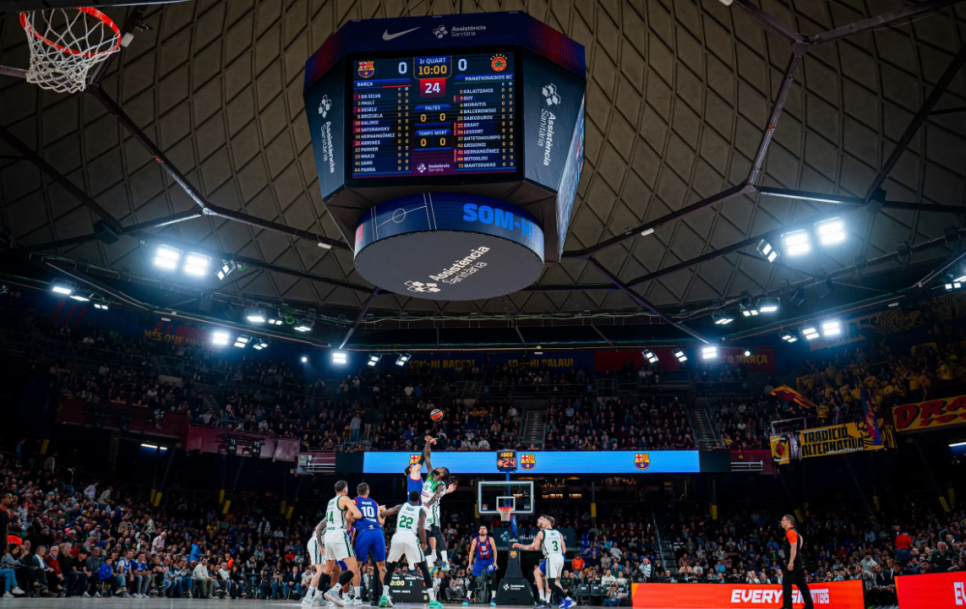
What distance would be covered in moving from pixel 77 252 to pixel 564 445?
26289 mm

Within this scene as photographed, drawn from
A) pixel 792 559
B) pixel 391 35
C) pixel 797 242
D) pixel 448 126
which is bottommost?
pixel 792 559

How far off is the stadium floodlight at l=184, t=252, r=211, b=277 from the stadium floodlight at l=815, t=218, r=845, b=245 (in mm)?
23699

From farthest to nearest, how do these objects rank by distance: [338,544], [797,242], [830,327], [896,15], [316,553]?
[830,327] → [797,242] → [316,553] → [896,15] → [338,544]

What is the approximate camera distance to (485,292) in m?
19.8

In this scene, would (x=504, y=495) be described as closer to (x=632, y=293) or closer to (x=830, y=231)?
(x=632, y=293)

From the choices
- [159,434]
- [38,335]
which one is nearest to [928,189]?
[159,434]

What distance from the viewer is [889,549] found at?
32281mm

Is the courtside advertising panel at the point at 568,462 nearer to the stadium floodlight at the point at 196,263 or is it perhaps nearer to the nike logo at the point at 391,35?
the stadium floodlight at the point at 196,263

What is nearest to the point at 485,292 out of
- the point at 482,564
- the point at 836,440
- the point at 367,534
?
the point at 367,534

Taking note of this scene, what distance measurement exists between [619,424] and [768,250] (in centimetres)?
1897

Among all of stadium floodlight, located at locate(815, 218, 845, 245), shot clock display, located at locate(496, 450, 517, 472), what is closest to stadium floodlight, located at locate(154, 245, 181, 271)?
shot clock display, located at locate(496, 450, 517, 472)

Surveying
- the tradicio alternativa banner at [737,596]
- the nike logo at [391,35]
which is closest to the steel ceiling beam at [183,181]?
the nike logo at [391,35]

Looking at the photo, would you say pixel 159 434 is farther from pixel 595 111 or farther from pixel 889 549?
pixel 889 549

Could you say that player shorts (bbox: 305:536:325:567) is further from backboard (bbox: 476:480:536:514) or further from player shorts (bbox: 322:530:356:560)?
backboard (bbox: 476:480:536:514)
